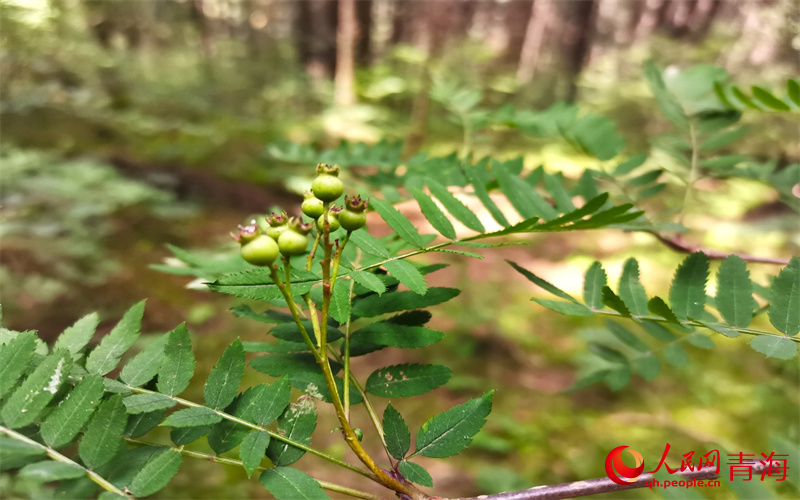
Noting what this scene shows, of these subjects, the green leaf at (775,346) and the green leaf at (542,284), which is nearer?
the green leaf at (775,346)

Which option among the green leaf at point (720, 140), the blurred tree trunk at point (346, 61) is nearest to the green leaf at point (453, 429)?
the green leaf at point (720, 140)

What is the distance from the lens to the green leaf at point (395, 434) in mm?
703

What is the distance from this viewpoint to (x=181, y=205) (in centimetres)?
419

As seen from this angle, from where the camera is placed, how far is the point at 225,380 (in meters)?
0.65

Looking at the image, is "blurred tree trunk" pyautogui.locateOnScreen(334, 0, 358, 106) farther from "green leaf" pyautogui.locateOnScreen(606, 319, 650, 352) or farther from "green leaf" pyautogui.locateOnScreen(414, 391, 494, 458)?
"green leaf" pyautogui.locateOnScreen(414, 391, 494, 458)

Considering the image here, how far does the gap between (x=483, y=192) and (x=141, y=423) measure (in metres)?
0.72

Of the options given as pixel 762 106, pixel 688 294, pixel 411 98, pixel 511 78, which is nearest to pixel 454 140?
pixel 411 98

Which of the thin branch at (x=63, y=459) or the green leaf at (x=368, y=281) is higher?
the green leaf at (x=368, y=281)

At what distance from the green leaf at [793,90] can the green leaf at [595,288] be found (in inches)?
25.9

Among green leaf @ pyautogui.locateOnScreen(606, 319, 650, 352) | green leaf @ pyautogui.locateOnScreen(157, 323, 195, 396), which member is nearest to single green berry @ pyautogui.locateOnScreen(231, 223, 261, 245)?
green leaf @ pyautogui.locateOnScreen(157, 323, 195, 396)

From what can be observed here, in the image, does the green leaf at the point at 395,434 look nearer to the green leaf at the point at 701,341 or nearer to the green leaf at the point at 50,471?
the green leaf at the point at 50,471

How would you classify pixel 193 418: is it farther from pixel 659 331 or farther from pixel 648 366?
pixel 648 366

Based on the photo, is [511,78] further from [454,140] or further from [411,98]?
[454,140]

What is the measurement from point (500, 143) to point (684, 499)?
7.25 metres
